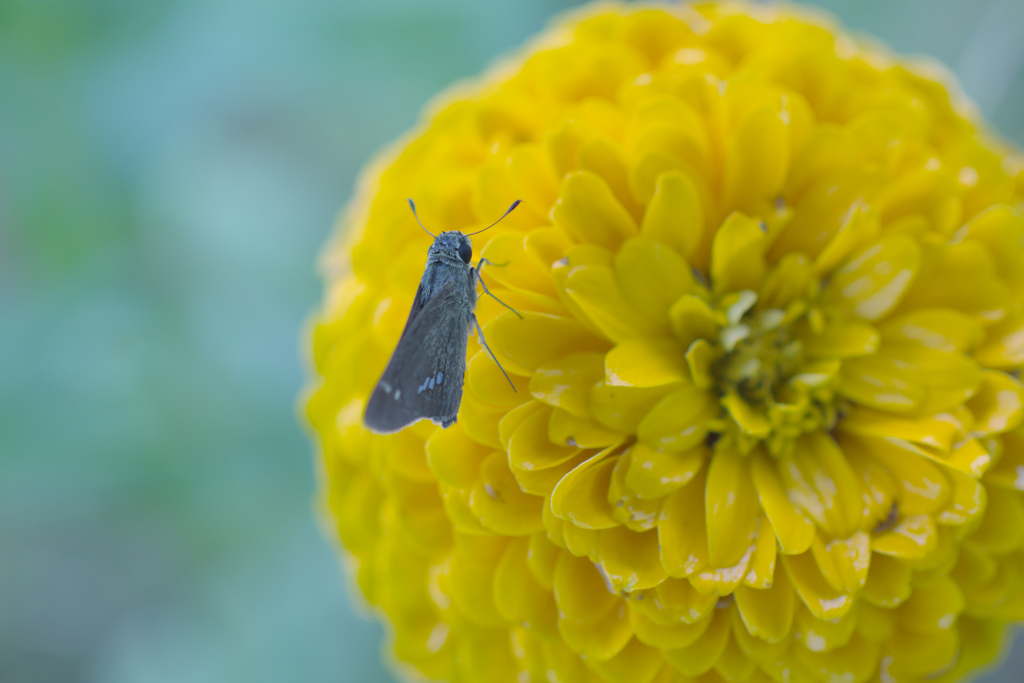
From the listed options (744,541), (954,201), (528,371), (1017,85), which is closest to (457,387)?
(528,371)

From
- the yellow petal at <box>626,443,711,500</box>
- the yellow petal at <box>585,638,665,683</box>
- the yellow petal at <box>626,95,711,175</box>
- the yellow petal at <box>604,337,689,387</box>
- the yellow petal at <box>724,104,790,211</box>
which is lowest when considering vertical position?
the yellow petal at <box>585,638,665,683</box>

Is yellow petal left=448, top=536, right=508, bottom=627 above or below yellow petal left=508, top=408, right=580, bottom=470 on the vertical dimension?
below

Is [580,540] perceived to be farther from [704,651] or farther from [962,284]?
[962,284]

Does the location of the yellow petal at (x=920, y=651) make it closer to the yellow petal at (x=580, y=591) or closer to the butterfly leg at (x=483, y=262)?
the yellow petal at (x=580, y=591)

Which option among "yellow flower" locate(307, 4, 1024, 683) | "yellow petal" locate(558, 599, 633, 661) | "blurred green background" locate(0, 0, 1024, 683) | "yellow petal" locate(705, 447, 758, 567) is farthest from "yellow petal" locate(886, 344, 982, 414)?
"blurred green background" locate(0, 0, 1024, 683)

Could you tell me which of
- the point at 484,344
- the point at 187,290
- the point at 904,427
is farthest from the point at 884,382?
the point at 187,290

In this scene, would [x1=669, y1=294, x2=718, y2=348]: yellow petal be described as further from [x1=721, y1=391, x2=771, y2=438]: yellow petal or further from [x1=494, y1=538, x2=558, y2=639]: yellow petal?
[x1=494, y1=538, x2=558, y2=639]: yellow petal
